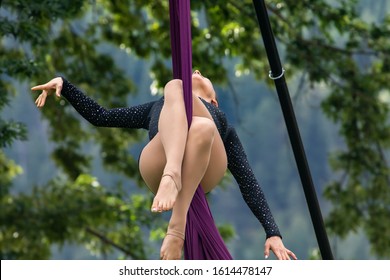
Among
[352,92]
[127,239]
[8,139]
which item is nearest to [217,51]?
[352,92]

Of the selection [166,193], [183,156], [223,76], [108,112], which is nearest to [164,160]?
[183,156]

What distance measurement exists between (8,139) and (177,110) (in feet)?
10.2

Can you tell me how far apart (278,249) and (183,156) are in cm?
54

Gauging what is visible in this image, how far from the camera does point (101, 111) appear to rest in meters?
4.02

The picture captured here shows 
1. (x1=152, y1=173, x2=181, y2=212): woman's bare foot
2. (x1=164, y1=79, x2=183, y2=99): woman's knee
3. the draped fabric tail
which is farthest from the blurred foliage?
(x1=152, y1=173, x2=181, y2=212): woman's bare foot

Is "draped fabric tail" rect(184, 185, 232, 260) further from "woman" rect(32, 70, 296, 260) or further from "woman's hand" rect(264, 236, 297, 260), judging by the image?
"woman's hand" rect(264, 236, 297, 260)

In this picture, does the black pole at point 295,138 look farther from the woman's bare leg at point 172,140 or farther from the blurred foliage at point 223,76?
the blurred foliage at point 223,76

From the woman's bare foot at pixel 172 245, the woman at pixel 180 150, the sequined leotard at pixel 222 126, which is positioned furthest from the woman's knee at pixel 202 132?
the woman's bare foot at pixel 172 245

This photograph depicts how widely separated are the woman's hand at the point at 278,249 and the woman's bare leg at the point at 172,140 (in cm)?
48

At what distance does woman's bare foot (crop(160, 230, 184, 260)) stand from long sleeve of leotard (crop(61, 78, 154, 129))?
0.48 metres

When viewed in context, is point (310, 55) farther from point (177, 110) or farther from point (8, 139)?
point (177, 110)

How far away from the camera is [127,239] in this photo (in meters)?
9.30

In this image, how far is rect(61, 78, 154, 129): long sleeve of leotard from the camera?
3980 millimetres

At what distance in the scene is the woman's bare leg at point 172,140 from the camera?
140 inches
